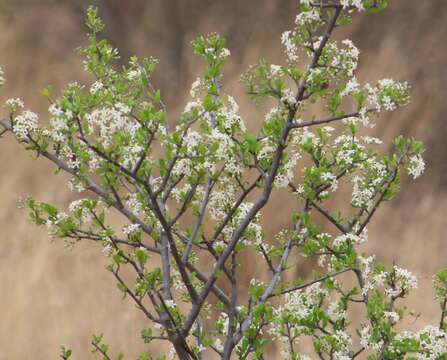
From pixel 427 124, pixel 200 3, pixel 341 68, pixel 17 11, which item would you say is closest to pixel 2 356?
pixel 17 11

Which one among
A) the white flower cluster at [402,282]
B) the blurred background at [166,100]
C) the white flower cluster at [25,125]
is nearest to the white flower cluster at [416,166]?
the white flower cluster at [402,282]

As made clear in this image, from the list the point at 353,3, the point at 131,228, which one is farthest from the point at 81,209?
the point at 353,3

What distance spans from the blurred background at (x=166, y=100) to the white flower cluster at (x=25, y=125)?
2.10 meters

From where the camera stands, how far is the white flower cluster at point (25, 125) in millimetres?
1890

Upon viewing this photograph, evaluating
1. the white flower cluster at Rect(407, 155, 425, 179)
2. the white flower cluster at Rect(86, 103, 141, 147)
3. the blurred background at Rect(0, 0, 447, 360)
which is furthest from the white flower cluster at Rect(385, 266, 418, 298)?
the blurred background at Rect(0, 0, 447, 360)

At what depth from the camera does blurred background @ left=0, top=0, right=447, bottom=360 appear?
11.8 feet

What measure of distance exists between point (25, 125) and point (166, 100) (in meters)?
2.41

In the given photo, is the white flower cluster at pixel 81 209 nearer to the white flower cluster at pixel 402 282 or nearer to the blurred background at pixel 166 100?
the white flower cluster at pixel 402 282

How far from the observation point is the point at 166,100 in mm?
4281

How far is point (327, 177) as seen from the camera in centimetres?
198

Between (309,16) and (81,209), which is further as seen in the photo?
(81,209)

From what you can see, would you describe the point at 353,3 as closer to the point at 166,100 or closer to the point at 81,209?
the point at 81,209

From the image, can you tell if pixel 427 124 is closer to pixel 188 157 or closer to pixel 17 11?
pixel 188 157

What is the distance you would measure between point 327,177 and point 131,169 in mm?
538
